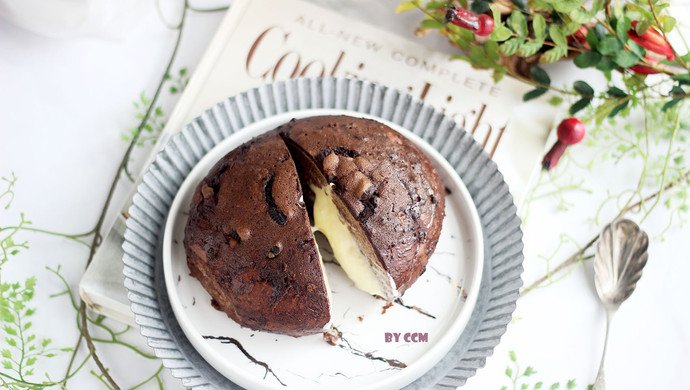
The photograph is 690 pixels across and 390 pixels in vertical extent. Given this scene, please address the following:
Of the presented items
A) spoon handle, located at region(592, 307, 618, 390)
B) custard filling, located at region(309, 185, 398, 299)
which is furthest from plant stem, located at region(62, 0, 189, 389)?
spoon handle, located at region(592, 307, 618, 390)

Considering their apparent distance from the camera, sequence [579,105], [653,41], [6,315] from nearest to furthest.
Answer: [6,315]
[653,41]
[579,105]

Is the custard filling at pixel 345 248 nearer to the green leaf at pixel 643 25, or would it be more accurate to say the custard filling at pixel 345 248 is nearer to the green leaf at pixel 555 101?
the green leaf at pixel 555 101

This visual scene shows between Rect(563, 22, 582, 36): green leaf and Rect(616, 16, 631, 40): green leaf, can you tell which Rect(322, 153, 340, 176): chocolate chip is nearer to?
Rect(563, 22, 582, 36): green leaf

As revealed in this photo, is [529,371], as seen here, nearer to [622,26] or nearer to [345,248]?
[345,248]

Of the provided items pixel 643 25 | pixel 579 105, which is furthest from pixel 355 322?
pixel 643 25

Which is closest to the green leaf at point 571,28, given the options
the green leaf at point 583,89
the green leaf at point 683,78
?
the green leaf at point 583,89

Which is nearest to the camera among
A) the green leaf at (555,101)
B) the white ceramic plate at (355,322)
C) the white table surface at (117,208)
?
the white ceramic plate at (355,322)
